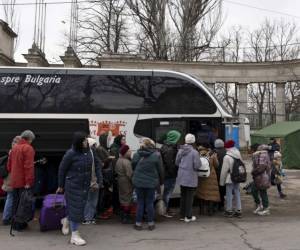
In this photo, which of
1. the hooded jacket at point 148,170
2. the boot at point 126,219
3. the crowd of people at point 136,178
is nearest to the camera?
the crowd of people at point 136,178

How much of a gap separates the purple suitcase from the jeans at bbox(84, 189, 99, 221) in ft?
2.76

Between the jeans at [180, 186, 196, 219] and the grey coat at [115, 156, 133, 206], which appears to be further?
the jeans at [180, 186, 196, 219]

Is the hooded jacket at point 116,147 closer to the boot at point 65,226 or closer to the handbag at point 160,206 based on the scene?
the handbag at point 160,206

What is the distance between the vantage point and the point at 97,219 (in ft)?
31.8

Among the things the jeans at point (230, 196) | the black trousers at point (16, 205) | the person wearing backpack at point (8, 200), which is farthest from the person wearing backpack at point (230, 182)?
the person wearing backpack at point (8, 200)

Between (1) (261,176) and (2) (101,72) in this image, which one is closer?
(1) (261,176)

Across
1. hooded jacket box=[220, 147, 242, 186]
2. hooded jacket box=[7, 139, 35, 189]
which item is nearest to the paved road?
hooded jacket box=[220, 147, 242, 186]

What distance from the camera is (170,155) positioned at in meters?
9.84

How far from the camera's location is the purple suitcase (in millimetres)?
8266

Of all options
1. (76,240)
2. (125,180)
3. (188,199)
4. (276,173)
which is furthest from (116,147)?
(276,173)

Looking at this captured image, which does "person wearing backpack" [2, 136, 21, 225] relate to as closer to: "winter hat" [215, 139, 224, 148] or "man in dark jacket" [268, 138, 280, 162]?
"winter hat" [215, 139, 224, 148]

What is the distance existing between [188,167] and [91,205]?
2151 millimetres

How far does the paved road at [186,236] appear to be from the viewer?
747 centimetres

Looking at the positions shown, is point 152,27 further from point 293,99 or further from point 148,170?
point 148,170
